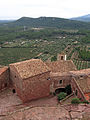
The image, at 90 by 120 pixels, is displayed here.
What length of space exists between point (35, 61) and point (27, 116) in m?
14.2

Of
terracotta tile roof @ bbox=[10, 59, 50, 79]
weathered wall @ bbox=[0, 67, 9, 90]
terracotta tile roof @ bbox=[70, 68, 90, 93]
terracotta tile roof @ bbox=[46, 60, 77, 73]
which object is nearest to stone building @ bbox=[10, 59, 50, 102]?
terracotta tile roof @ bbox=[10, 59, 50, 79]

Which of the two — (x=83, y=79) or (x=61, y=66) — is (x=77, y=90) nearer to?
(x=83, y=79)

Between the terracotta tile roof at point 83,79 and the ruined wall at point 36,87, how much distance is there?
18.4 ft

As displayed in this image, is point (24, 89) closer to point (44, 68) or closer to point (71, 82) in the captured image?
point (44, 68)

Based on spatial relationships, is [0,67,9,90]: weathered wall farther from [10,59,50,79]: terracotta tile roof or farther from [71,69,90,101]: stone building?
[71,69,90,101]: stone building

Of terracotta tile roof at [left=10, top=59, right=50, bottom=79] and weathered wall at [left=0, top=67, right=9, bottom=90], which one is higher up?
terracotta tile roof at [left=10, top=59, right=50, bottom=79]

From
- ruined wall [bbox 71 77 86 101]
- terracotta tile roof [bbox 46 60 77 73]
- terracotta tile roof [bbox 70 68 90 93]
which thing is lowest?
ruined wall [bbox 71 77 86 101]

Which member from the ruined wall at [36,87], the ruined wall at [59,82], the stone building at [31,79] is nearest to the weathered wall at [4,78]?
the stone building at [31,79]

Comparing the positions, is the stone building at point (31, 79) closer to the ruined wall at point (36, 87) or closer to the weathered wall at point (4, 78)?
the ruined wall at point (36, 87)

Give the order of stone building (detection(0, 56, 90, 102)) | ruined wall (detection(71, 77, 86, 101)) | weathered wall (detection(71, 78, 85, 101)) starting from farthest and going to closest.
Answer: stone building (detection(0, 56, 90, 102))
ruined wall (detection(71, 77, 86, 101))
weathered wall (detection(71, 78, 85, 101))

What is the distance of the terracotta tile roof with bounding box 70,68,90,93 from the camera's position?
27320mm

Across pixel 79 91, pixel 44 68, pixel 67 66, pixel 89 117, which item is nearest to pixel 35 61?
pixel 44 68

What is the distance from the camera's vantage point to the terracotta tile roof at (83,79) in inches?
1076

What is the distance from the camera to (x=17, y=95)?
29.6 metres
